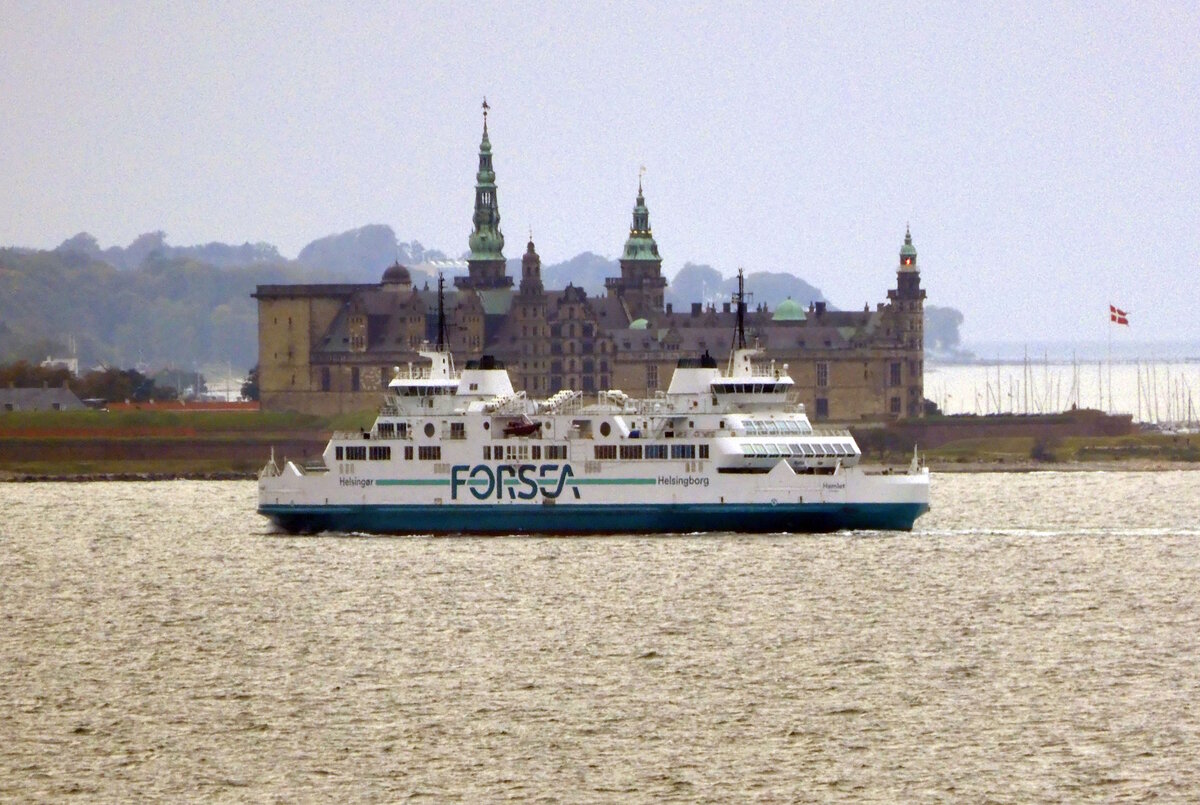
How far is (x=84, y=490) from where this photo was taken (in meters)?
120

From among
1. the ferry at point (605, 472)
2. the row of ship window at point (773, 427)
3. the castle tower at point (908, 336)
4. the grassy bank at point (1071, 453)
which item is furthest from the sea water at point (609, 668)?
the castle tower at point (908, 336)

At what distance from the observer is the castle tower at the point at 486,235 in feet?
626

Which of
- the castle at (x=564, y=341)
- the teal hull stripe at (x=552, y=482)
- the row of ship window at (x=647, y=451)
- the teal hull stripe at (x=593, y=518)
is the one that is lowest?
the teal hull stripe at (x=593, y=518)

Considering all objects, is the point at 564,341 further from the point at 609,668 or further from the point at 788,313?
the point at 609,668

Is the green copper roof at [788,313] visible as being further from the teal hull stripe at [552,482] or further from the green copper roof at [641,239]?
the teal hull stripe at [552,482]

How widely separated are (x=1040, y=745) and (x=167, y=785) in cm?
1394

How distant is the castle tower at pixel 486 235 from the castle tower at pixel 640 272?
27.2 feet

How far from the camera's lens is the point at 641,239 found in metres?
195

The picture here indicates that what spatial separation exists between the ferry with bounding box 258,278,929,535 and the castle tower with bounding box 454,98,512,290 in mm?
111784

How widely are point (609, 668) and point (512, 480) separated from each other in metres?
26.4

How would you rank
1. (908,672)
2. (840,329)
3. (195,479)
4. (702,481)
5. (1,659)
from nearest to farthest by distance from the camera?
(908,672) → (1,659) → (702,481) → (195,479) → (840,329)

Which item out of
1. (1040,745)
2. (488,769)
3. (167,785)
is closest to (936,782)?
(1040,745)

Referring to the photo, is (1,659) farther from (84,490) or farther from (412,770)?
(84,490)

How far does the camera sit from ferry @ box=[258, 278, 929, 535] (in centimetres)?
7450
